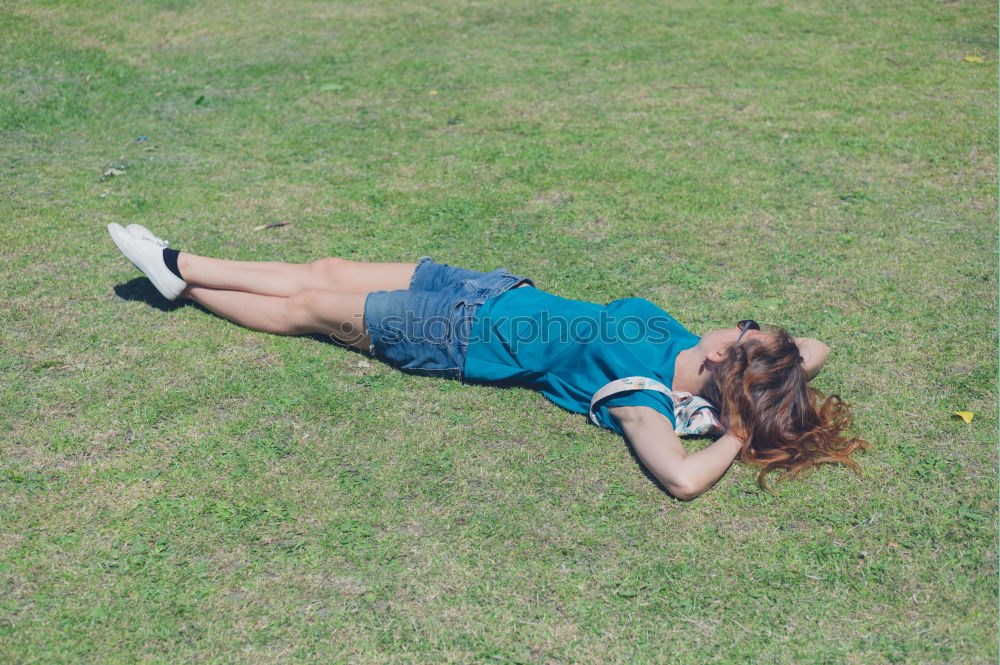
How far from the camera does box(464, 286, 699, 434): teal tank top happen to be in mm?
4480

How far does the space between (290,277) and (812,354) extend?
293cm

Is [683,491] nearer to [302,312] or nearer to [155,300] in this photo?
[302,312]

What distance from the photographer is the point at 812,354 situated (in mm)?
4688

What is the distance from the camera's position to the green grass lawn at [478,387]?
345cm

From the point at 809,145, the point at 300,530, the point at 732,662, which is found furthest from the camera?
the point at 809,145

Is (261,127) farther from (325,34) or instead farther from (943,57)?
(943,57)

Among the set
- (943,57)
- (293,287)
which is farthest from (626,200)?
(943,57)

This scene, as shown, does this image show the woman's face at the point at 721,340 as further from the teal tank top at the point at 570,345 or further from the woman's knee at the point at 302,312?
the woman's knee at the point at 302,312

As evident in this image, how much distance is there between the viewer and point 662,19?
450 inches

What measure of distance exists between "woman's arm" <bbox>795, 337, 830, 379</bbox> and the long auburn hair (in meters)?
0.41

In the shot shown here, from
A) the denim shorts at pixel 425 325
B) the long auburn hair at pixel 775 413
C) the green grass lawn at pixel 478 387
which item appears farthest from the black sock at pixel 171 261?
the long auburn hair at pixel 775 413

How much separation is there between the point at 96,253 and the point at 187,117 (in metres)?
2.91

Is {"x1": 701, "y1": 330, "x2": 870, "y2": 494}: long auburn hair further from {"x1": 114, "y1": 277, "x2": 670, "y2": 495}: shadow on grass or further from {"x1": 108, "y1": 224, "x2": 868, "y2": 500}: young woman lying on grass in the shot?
{"x1": 114, "y1": 277, "x2": 670, "y2": 495}: shadow on grass

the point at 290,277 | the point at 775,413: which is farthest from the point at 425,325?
the point at 775,413
